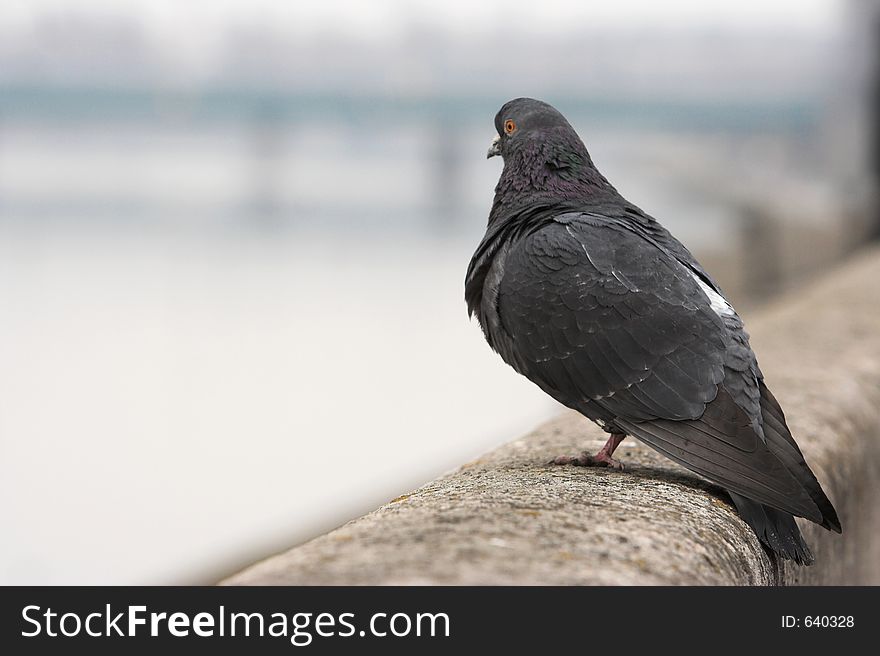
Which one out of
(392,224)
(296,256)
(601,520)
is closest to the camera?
(601,520)

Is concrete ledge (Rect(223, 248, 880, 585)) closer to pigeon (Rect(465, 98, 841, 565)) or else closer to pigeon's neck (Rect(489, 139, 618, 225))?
pigeon (Rect(465, 98, 841, 565))

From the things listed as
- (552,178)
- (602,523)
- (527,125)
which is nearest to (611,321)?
(552,178)

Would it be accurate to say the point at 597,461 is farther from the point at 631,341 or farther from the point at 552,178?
the point at 552,178

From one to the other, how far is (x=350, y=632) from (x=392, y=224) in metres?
32.2

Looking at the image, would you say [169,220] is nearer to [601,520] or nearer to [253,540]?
[253,540]

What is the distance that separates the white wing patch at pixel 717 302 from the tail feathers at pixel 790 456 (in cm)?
25

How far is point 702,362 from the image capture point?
3.40 metres

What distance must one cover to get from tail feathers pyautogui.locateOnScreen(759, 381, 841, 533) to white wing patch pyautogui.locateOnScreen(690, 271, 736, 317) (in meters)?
0.25

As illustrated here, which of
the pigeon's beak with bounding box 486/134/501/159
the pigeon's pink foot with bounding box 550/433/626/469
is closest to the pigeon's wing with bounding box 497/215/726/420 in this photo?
the pigeon's pink foot with bounding box 550/433/626/469

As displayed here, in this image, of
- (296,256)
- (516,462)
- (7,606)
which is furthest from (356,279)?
(7,606)

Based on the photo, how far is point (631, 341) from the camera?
137 inches

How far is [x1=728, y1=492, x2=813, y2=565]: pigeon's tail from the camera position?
3127 millimetres

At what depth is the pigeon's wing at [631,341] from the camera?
10.8ft

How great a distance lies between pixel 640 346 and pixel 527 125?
1165 mm
